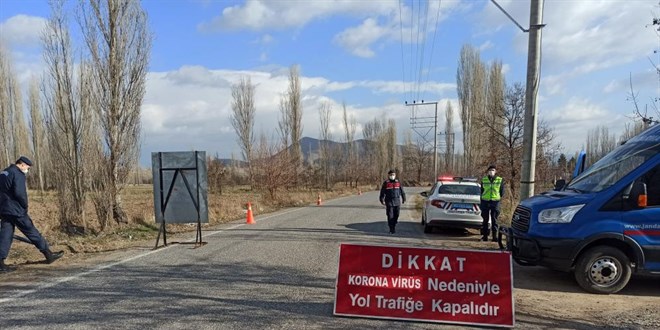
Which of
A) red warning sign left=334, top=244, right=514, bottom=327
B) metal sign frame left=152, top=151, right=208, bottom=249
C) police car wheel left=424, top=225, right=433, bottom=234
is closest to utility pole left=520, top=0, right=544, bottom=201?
police car wheel left=424, top=225, right=433, bottom=234

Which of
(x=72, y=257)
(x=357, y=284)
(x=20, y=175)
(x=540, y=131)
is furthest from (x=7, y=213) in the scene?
(x=540, y=131)

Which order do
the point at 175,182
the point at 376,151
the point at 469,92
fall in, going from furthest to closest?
1. the point at 376,151
2. the point at 469,92
3. the point at 175,182

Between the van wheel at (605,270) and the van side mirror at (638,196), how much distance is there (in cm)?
71

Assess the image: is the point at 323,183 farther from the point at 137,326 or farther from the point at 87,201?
the point at 137,326

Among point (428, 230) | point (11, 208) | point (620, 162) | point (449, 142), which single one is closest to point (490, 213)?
point (428, 230)

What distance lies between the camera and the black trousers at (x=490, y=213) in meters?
11.5

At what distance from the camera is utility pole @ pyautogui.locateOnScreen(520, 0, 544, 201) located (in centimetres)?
962

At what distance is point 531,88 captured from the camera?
9.77 metres

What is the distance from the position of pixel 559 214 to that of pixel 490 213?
5014 mm

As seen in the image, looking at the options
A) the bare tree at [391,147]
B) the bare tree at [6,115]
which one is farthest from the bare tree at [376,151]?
the bare tree at [6,115]

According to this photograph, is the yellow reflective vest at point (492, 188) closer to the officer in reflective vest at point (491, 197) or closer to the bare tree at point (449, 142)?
the officer in reflective vest at point (491, 197)

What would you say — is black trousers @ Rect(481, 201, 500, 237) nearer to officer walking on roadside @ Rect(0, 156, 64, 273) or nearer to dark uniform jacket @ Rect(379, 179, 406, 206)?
dark uniform jacket @ Rect(379, 179, 406, 206)

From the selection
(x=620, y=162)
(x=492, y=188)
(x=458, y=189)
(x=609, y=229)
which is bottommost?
(x=609, y=229)

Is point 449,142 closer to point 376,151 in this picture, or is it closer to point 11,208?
point 376,151
